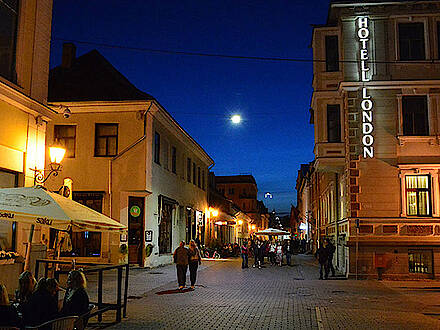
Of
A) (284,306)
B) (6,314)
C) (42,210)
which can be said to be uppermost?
(42,210)

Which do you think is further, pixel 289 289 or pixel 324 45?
pixel 324 45

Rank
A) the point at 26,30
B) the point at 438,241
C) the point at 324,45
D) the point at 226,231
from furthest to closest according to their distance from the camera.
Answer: the point at 226,231 → the point at 324,45 → the point at 438,241 → the point at 26,30

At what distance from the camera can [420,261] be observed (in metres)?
22.2

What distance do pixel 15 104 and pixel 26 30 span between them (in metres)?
2.40

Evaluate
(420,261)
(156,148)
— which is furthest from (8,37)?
(420,261)

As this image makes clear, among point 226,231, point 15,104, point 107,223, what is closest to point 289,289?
point 107,223

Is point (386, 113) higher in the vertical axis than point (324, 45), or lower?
lower

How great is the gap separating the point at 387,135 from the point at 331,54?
4540 millimetres

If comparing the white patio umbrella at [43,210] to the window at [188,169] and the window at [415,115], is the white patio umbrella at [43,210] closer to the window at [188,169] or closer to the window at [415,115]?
the window at [415,115]

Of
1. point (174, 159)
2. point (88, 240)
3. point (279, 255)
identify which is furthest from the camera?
point (279, 255)

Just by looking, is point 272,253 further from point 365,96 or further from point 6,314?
point 6,314

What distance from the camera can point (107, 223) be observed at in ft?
35.9

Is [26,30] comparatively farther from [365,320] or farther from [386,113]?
[386,113]

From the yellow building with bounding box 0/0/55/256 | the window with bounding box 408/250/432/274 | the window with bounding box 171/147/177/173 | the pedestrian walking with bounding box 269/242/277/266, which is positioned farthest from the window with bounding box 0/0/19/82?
the pedestrian walking with bounding box 269/242/277/266
